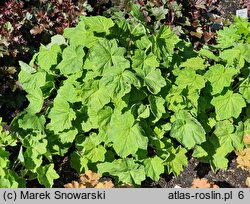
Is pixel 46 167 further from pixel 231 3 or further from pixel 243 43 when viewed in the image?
pixel 231 3

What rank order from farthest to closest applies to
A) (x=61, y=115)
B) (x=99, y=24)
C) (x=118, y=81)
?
(x=61, y=115) → (x=99, y=24) → (x=118, y=81)

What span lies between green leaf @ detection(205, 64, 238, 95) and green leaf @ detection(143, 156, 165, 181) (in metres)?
0.67

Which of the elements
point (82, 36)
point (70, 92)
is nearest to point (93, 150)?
point (70, 92)

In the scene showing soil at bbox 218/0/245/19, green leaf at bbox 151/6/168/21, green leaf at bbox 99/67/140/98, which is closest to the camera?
green leaf at bbox 99/67/140/98

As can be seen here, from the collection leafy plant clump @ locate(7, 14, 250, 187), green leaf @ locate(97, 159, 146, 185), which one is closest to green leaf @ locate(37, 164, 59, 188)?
leafy plant clump @ locate(7, 14, 250, 187)

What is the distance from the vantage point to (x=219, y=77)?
3719mm

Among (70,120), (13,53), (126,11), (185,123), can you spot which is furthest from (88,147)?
(126,11)

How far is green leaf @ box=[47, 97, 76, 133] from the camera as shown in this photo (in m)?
3.67

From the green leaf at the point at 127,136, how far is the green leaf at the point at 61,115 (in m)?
0.34

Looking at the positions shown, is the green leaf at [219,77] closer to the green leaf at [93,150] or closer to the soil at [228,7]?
the green leaf at [93,150]

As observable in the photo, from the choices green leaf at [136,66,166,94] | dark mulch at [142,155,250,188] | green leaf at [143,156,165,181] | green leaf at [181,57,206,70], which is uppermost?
green leaf at [181,57,206,70]

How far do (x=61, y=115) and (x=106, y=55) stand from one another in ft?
1.89

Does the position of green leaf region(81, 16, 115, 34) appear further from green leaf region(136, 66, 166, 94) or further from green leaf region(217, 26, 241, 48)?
green leaf region(217, 26, 241, 48)

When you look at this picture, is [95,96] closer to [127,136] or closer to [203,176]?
[127,136]
